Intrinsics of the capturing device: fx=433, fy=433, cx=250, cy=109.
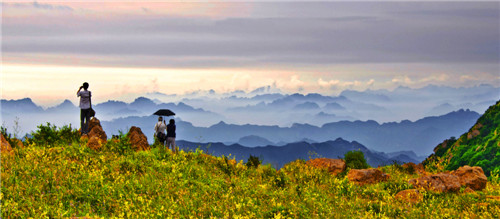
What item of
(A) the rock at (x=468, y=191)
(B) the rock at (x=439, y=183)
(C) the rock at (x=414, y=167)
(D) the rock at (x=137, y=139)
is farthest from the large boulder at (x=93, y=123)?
(A) the rock at (x=468, y=191)

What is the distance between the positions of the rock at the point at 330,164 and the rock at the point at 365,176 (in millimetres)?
1640

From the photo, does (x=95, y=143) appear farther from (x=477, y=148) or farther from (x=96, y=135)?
(x=477, y=148)

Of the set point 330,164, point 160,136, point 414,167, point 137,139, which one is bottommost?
point 414,167

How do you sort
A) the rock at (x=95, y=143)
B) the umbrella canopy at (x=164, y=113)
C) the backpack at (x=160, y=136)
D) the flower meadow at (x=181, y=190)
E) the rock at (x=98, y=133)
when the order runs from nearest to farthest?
the flower meadow at (x=181, y=190), the rock at (x=95, y=143), the rock at (x=98, y=133), the backpack at (x=160, y=136), the umbrella canopy at (x=164, y=113)

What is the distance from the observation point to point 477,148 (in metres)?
24.4

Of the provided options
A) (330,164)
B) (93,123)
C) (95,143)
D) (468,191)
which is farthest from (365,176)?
(93,123)

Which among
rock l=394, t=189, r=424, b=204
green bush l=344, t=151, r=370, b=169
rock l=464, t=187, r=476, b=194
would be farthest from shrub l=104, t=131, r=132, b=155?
rock l=464, t=187, r=476, b=194

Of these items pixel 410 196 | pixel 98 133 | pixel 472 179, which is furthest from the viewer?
pixel 98 133

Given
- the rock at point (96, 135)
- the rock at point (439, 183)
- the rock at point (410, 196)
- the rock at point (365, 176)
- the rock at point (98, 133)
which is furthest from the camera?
the rock at point (98, 133)

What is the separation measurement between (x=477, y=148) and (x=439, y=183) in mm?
8544

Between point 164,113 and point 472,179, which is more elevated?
point 164,113

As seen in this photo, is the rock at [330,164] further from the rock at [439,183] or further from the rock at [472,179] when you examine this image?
the rock at [472,179]

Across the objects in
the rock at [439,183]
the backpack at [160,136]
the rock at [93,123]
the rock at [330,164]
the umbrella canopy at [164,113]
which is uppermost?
the umbrella canopy at [164,113]

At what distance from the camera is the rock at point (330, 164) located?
21.2 m
